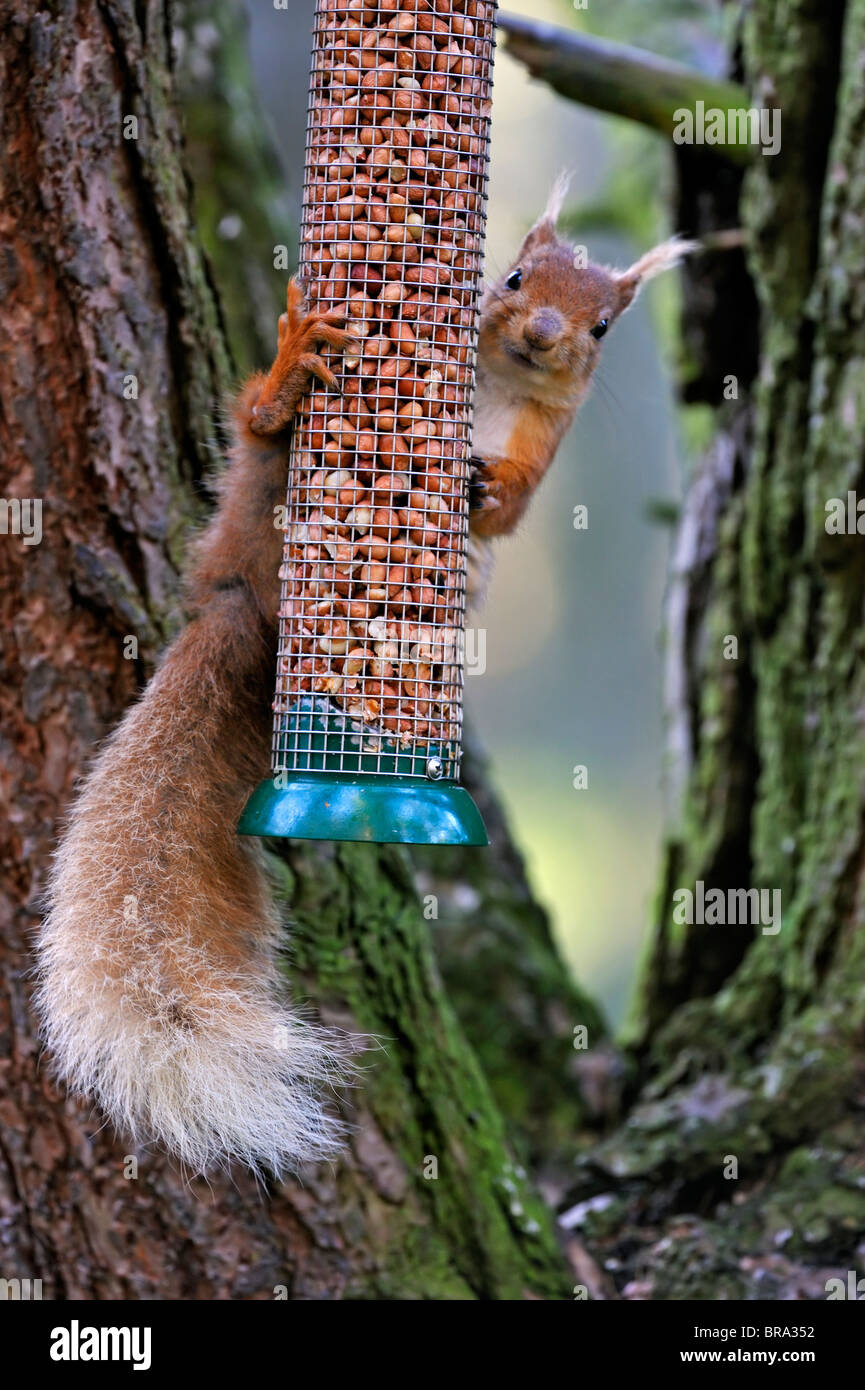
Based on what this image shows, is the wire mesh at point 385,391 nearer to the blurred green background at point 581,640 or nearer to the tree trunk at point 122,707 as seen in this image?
the tree trunk at point 122,707

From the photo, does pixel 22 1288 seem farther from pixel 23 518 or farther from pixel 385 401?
pixel 385 401

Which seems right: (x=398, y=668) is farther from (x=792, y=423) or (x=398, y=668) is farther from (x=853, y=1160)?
(x=792, y=423)

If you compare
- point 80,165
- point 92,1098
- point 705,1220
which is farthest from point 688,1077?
point 80,165

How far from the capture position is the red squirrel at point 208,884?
2.40m

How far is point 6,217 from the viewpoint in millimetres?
2674

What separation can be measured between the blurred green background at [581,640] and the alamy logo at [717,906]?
3.62 metres

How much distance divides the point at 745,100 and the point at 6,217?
2320mm

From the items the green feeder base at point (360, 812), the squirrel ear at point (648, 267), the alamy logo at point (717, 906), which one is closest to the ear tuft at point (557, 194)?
the squirrel ear at point (648, 267)

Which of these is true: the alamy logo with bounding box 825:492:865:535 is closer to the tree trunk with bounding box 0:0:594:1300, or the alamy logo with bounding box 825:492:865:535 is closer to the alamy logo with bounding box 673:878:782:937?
the alamy logo with bounding box 673:878:782:937

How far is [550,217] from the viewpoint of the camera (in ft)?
11.6

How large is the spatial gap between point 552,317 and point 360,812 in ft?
4.59

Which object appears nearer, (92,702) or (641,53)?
(92,702)
